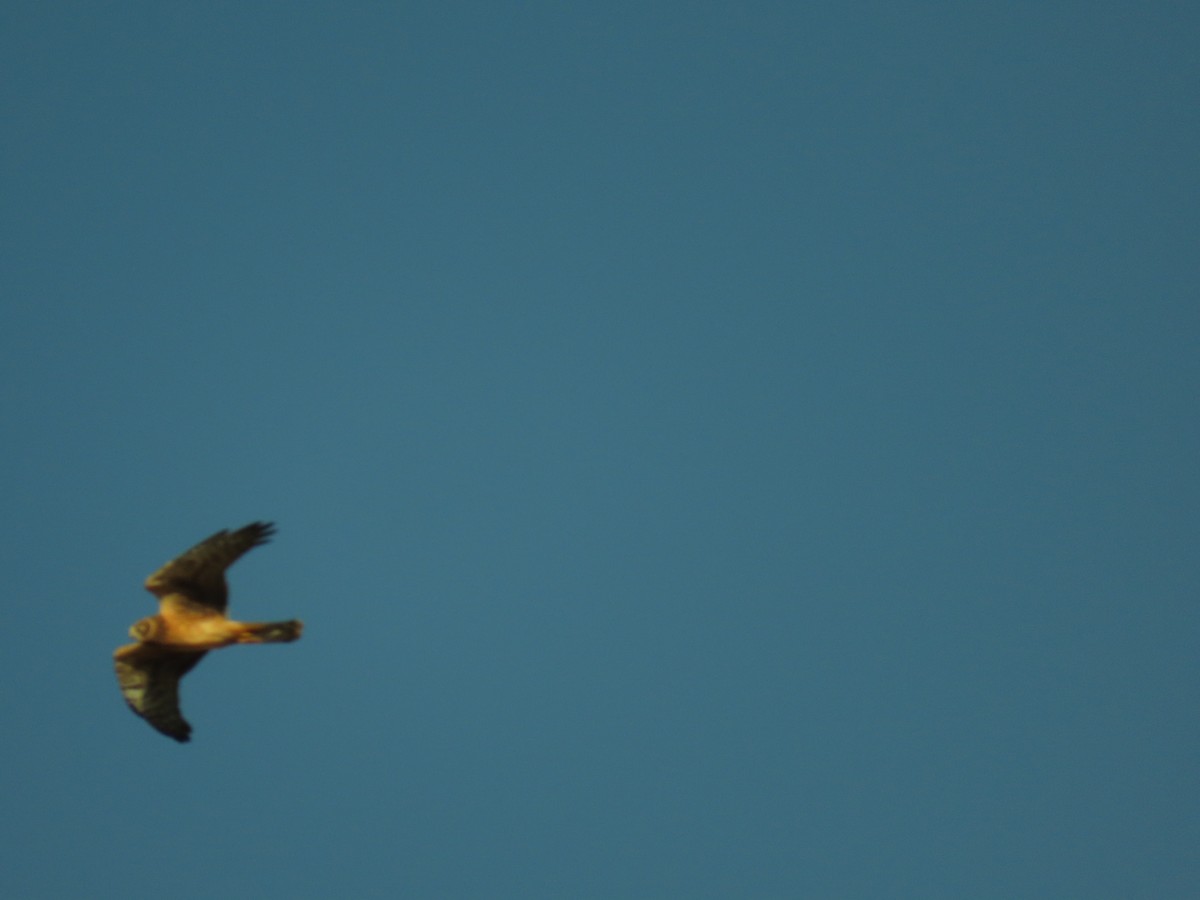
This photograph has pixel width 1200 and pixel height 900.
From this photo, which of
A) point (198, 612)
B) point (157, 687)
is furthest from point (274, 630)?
point (157, 687)

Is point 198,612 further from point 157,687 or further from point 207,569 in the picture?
point 157,687

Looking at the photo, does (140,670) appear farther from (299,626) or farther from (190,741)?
(299,626)

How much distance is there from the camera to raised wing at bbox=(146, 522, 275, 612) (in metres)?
21.6

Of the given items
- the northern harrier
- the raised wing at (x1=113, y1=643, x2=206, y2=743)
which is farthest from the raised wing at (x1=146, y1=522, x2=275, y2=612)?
the raised wing at (x1=113, y1=643, x2=206, y2=743)

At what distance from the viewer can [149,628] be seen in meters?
22.1

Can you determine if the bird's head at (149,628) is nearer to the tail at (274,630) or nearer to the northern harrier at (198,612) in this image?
the northern harrier at (198,612)

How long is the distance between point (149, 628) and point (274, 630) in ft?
7.20

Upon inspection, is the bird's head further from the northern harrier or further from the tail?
the tail

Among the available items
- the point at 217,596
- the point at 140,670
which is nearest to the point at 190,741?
the point at 140,670

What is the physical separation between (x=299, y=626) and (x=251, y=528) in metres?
1.72

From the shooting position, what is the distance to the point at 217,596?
2203 centimetres

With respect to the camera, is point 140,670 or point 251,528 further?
point 140,670

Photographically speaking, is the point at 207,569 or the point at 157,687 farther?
the point at 157,687

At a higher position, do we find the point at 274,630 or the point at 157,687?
the point at 274,630
